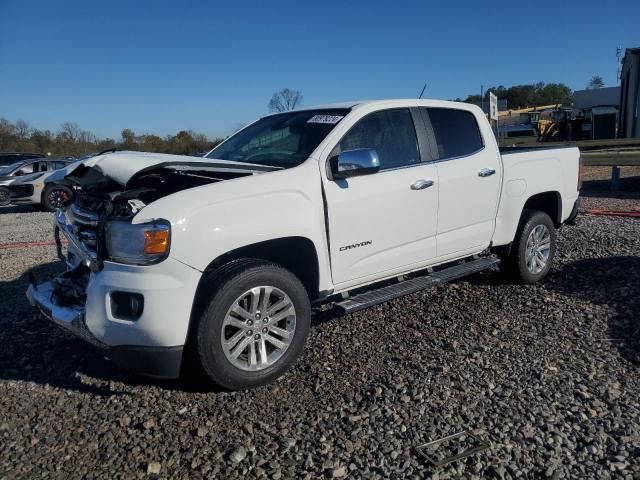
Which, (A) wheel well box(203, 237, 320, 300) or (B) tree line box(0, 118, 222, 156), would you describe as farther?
(B) tree line box(0, 118, 222, 156)

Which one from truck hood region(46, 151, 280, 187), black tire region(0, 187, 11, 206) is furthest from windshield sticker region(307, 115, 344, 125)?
black tire region(0, 187, 11, 206)

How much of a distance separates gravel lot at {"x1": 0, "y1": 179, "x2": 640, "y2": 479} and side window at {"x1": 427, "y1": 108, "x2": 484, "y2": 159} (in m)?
1.44

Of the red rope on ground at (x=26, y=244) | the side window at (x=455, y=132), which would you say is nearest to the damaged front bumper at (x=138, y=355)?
the side window at (x=455, y=132)

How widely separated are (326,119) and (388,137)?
53cm

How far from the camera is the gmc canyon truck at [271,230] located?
10.5 ft

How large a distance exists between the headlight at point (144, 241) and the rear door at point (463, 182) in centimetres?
238

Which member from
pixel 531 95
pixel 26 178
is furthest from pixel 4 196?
pixel 531 95

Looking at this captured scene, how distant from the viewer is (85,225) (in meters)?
3.70

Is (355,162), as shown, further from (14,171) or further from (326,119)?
(14,171)

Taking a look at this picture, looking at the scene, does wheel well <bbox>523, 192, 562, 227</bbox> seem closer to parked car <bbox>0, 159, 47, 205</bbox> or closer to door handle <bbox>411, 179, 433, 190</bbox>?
door handle <bbox>411, 179, 433, 190</bbox>

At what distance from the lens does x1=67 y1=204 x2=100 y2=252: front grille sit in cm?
360

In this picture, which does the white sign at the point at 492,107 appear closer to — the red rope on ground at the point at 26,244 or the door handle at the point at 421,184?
the door handle at the point at 421,184

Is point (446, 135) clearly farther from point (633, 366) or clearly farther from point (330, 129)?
point (633, 366)

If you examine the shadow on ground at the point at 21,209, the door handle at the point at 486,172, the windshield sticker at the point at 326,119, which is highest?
the windshield sticker at the point at 326,119
